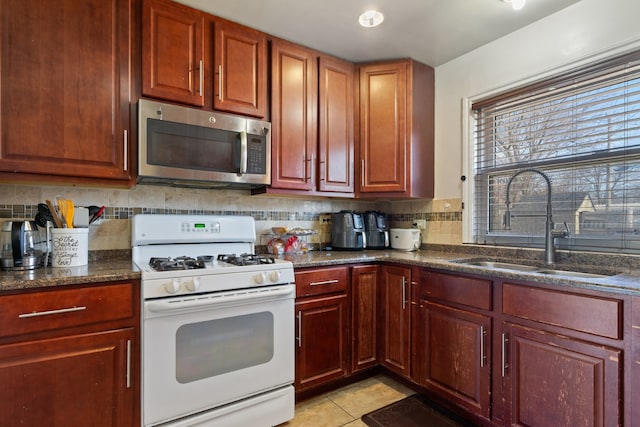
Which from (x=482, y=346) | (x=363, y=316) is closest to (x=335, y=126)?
(x=363, y=316)

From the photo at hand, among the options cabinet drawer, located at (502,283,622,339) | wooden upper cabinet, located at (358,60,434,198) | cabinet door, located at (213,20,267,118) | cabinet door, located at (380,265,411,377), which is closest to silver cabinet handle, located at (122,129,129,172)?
cabinet door, located at (213,20,267,118)

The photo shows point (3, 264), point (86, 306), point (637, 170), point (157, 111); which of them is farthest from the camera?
point (157, 111)

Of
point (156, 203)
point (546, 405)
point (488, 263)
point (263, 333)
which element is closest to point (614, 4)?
point (488, 263)

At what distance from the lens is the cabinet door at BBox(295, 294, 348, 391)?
1959 mm

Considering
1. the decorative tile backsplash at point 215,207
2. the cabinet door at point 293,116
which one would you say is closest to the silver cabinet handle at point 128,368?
the decorative tile backsplash at point 215,207

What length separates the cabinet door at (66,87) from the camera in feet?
4.89

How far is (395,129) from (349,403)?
6.08 feet

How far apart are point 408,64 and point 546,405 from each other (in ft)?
7.21

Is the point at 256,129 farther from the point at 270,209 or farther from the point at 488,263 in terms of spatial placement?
the point at 488,263

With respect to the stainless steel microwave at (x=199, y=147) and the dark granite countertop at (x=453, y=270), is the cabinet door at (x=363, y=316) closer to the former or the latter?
the dark granite countertop at (x=453, y=270)

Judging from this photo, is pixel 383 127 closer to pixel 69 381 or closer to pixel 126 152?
pixel 126 152

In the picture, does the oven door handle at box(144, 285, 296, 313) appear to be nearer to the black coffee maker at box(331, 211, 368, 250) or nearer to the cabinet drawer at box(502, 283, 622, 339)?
the black coffee maker at box(331, 211, 368, 250)

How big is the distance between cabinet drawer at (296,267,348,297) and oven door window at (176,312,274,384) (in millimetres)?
270

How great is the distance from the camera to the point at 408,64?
2482 mm
